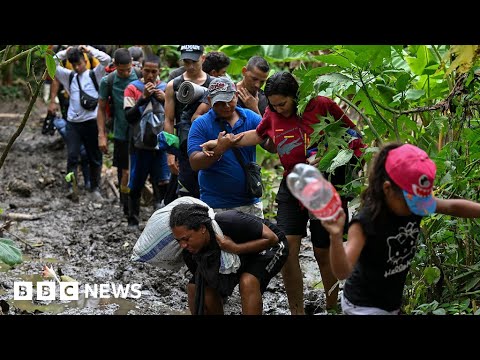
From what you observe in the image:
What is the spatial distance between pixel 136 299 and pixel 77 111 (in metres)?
4.20

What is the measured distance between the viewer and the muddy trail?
683cm

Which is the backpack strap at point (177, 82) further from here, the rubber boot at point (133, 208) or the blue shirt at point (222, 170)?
the rubber boot at point (133, 208)

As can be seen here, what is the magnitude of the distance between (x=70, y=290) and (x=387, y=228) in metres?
3.74

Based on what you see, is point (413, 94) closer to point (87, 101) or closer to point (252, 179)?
point (252, 179)

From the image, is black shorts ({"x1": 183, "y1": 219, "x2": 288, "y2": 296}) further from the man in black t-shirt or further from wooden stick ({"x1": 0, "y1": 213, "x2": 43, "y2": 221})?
wooden stick ({"x1": 0, "y1": 213, "x2": 43, "y2": 221})

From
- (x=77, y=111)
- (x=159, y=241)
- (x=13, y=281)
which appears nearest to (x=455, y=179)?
(x=159, y=241)

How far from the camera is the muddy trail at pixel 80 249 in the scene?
6828mm

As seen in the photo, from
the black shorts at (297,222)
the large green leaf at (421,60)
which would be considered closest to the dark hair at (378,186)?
the black shorts at (297,222)

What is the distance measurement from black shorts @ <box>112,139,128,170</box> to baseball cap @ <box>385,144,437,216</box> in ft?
19.7

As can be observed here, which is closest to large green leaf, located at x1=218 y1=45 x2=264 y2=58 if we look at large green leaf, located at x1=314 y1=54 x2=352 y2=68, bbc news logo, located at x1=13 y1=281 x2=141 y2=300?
bbc news logo, located at x1=13 y1=281 x2=141 y2=300

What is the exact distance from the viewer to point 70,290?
23.3 ft

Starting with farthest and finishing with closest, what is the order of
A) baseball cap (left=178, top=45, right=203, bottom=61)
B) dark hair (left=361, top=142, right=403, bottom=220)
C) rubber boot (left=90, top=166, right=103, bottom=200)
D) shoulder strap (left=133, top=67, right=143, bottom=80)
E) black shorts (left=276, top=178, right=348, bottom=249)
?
rubber boot (left=90, top=166, right=103, bottom=200)
shoulder strap (left=133, top=67, right=143, bottom=80)
baseball cap (left=178, top=45, right=203, bottom=61)
black shorts (left=276, top=178, right=348, bottom=249)
dark hair (left=361, top=142, right=403, bottom=220)
